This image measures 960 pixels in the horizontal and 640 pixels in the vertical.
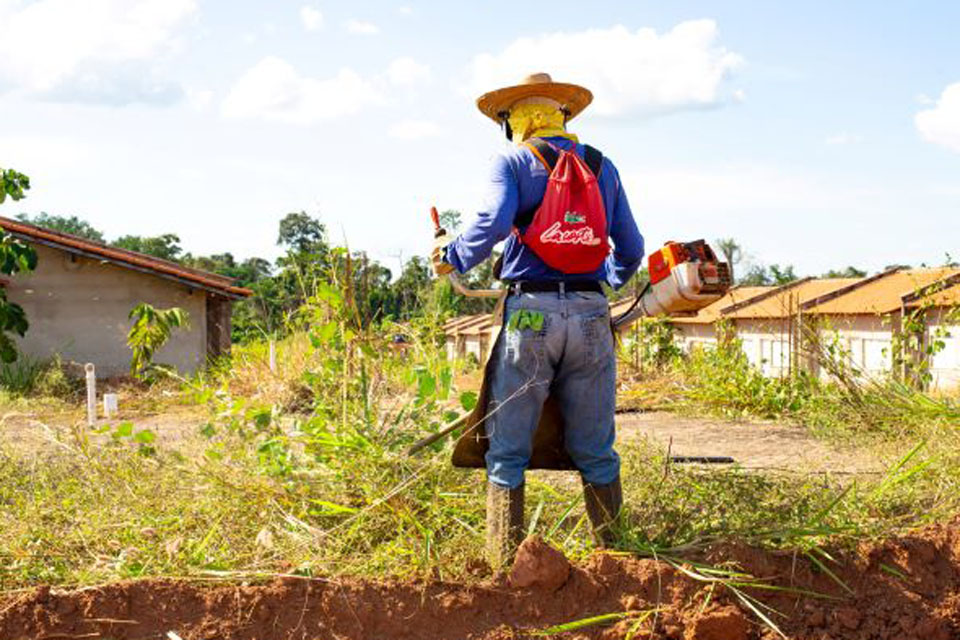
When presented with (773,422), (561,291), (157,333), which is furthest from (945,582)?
(157,333)

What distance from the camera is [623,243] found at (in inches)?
173

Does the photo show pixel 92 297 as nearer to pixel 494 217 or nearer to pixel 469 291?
pixel 469 291

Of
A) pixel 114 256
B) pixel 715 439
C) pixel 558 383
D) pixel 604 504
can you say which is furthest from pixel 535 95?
pixel 114 256

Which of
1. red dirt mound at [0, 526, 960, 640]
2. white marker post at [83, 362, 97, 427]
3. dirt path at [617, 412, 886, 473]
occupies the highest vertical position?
white marker post at [83, 362, 97, 427]

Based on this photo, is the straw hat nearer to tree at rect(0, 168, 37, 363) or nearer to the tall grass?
the tall grass

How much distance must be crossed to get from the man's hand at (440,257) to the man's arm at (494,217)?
0.17 meters

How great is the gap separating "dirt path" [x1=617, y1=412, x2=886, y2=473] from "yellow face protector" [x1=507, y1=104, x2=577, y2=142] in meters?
1.68

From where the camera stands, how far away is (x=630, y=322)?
4.31m

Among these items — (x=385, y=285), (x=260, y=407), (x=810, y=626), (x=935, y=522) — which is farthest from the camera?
(x=385, y=285)

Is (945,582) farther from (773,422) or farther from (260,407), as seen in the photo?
(773,422)

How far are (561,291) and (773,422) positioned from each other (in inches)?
Answer: 229

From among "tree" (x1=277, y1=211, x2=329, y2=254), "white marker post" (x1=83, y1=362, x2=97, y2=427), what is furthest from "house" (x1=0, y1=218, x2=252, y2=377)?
"tree" (x1=277, y1=211, x2=329, y2=254)

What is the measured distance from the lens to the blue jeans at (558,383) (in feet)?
12.9

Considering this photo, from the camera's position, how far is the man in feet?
12.8
